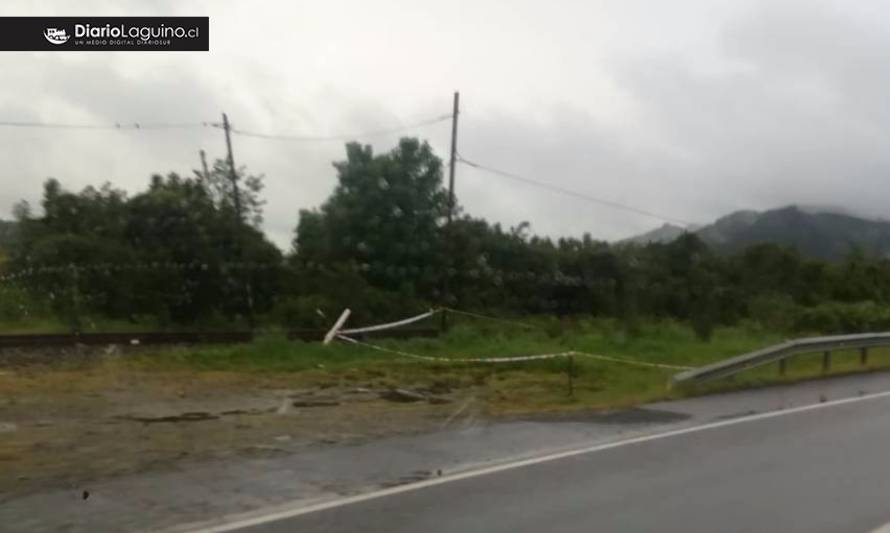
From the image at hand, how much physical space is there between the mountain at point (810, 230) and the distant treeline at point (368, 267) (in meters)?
10.3

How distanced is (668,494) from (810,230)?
208 ft

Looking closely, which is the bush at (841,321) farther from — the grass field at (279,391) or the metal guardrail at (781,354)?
the metal guardrail at (781,354)

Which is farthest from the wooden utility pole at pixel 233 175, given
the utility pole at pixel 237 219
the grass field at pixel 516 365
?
the grass field at pixel 516 365

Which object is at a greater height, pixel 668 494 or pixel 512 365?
pixel 512 365

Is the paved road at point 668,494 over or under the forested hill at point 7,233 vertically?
under

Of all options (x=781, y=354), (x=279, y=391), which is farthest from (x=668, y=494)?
(x=781, y=354)

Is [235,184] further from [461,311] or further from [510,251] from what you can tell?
[510,251]

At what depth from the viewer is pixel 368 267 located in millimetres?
40438

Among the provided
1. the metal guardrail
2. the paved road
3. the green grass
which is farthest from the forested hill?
the paved road

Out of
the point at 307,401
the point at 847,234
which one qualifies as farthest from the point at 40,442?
the point at 847,234

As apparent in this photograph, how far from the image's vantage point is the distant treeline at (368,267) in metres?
32.7

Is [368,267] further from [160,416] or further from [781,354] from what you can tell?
[160,416]

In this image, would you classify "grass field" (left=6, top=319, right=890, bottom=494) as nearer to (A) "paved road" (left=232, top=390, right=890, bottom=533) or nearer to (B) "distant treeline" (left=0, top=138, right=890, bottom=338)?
(A) "paved road" (left=232, top=390, right=890, bottom=533)

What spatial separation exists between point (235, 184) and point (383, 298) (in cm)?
759
